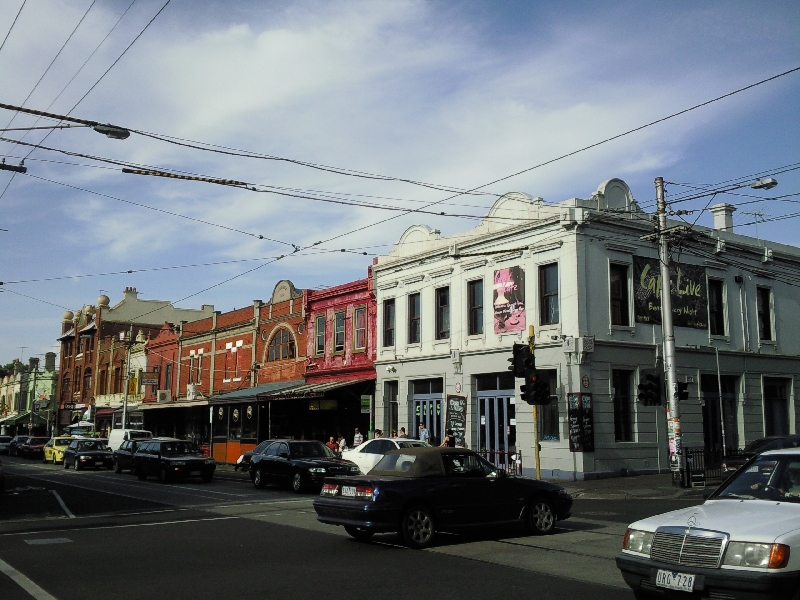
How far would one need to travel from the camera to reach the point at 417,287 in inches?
1272

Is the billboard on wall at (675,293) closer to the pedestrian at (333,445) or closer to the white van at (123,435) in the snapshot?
the pedestrian at (333,445)

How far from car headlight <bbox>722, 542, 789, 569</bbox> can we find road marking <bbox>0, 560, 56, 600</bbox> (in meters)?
6.79

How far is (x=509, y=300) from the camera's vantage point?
1093 inches

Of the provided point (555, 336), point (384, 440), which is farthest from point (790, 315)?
point (384, 440)

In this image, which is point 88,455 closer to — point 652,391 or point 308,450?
point 308,450

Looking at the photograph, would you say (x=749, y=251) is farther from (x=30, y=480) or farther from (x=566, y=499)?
(x=30, y=480)

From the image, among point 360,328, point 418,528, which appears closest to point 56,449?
point 360,328

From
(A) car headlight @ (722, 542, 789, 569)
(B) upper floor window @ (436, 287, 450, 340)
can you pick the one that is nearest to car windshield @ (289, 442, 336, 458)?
(B) upper floor window @ (436, 287, 450, 340)

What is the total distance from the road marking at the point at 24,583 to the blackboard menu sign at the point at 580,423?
1765cm

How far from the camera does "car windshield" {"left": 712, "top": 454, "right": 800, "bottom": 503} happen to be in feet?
24.0

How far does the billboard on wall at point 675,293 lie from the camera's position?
2695 cm

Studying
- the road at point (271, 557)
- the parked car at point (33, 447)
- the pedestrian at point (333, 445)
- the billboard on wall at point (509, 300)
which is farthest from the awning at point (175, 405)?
the road at point (271, 557)

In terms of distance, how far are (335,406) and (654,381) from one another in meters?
17.3

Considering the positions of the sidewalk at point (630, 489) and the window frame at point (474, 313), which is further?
the window frame at point (474, 313)
